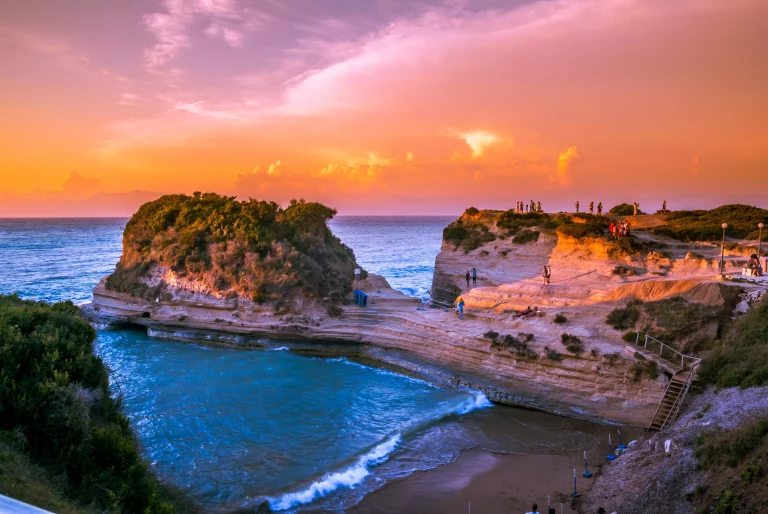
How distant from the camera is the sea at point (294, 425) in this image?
1523 centimetres

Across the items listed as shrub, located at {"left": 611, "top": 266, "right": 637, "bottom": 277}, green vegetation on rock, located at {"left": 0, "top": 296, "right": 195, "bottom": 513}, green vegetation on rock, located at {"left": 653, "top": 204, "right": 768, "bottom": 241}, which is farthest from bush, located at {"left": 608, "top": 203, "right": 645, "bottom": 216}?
green vegetation on rock, located at {"left": 0, "top": 296, "right": 195, "bottom": 513}

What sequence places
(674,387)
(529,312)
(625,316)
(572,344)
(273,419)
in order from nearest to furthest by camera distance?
(674,387), (273,419), (572,344), (625,316), (529,312)

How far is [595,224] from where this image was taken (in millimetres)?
33969

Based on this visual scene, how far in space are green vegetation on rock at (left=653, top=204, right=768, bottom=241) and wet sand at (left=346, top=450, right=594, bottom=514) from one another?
22.3 m

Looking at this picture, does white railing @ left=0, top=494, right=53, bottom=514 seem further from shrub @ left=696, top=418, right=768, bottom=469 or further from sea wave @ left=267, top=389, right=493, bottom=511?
shrub @ left=696, top=418, right=768, bottom=469

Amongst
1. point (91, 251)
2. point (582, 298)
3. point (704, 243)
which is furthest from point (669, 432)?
point (91, 251)

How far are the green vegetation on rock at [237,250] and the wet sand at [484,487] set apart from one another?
58.4ft

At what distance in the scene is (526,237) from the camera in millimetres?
38562

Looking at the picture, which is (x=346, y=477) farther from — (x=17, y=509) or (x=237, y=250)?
(x=237, y=250)

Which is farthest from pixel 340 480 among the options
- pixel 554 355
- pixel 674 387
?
pixel 674 387

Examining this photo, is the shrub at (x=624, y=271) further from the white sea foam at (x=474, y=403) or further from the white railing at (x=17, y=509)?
the white railing at (x=17, y=509)

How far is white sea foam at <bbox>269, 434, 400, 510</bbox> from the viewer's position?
46.7ft

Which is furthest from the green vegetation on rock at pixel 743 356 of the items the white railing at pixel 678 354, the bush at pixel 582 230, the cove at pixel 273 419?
the bush at pixel 582 230

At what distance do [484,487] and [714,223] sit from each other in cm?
3065
